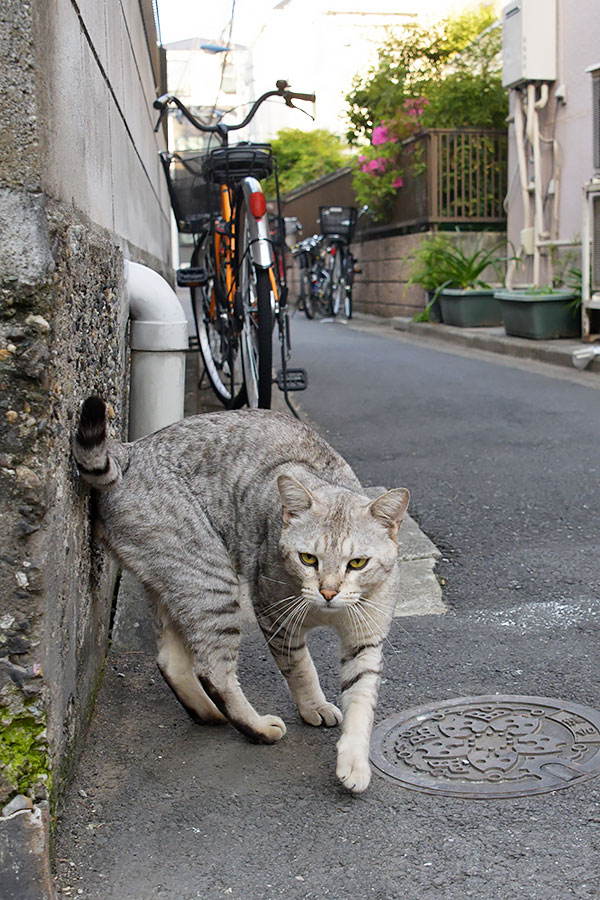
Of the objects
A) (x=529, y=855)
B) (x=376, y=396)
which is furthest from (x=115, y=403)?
(x=376, y=396)

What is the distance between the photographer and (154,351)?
421 cm

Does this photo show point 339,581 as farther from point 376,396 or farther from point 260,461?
point 376,396

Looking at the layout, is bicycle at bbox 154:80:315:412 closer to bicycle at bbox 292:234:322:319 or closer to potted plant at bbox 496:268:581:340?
potted plant at bbox 496:268:581:340

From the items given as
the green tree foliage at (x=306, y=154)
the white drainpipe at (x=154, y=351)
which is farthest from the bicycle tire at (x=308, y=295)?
the white drainpipe at (x=154, y=351)

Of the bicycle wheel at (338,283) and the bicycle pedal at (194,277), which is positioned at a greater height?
the bicycle wheel at (338,283)

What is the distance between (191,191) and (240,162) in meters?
1.03

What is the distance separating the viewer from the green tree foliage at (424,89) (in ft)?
47.3

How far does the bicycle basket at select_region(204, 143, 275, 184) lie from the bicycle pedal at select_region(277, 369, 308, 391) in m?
1.30

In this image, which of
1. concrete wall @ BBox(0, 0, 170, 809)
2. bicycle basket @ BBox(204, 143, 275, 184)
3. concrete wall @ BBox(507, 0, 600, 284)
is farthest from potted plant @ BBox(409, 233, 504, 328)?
concrete wall @ BBox(0, 0, 170, 809)

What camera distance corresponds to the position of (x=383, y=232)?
16.7 meters

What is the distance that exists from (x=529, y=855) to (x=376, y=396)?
20.2 feet

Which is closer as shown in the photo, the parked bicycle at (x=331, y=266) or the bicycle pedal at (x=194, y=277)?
the bicycle pedal at (x=194, y=277)

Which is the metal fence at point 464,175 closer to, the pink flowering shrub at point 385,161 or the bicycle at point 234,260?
the pink flowering shrub at point 385,161

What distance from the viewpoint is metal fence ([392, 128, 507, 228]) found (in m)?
14.2
